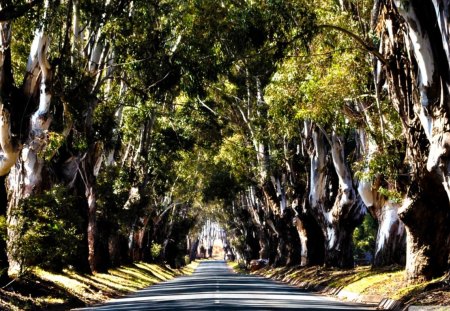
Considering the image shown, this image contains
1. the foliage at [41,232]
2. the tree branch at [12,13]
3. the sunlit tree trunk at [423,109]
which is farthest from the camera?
the foliage at [41,232]

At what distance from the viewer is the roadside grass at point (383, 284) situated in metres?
15.5

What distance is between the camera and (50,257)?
16.0 meters

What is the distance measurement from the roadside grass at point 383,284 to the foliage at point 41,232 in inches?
305

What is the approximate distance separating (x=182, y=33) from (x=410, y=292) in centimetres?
1102

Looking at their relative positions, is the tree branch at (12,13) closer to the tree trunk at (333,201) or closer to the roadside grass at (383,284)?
the roadside grass at (383,284)

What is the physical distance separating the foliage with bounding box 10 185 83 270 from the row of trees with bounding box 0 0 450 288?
35 millimetres

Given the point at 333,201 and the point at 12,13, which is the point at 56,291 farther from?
the point at 333,201

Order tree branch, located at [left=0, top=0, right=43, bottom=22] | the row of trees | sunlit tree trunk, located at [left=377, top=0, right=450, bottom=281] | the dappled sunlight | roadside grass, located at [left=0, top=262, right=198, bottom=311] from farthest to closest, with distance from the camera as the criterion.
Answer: the dappled sunlight, roadside grass, located at [left=0, top=262, right=198, bottom=311], the row of trees, sunlit tree trunk, located at [left=377, top=0, right=450, bottom=281], tree branch, located at [left=0, top=0, right=43, bottom=22]

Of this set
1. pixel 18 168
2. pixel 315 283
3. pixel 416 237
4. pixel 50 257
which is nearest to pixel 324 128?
pixel 315 283

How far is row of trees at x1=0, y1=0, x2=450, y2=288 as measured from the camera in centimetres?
1550

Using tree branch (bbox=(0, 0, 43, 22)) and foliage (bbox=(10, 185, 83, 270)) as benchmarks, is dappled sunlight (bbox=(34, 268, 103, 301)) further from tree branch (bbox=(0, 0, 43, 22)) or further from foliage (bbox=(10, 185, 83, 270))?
tree branch (bbox=(0, 0, 43, 22))

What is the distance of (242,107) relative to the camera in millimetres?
34844

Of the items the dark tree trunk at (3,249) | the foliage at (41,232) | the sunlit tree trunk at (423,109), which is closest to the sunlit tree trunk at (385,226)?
the sunlit tree trunk at (423,109)

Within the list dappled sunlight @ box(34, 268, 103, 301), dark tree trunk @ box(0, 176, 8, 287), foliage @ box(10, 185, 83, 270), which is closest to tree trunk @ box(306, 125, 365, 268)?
dappled sunlight @ box(34, 268, 103, 301)
